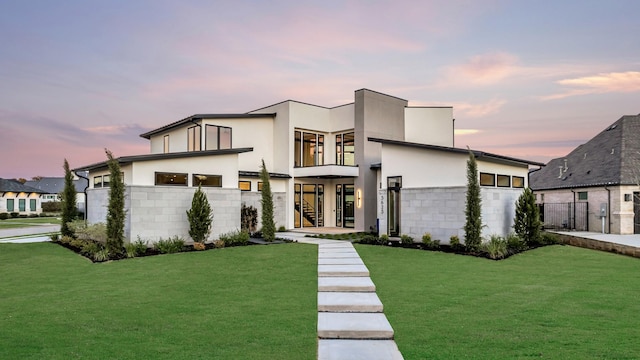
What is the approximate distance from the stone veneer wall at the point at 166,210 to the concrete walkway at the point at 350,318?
791 centimetres

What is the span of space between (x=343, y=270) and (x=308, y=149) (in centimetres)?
1633

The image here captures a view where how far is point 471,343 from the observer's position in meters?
5.35

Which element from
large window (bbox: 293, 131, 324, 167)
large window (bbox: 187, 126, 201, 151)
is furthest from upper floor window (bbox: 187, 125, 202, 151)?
large window (bbox: 293, 131, 324, 167)

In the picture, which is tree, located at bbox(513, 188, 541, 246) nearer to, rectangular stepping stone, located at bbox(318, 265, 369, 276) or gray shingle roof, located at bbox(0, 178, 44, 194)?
rectangular stepping stone, located at bbox(318, 265, 369, 276)

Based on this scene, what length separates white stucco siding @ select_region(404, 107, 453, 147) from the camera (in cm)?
2673

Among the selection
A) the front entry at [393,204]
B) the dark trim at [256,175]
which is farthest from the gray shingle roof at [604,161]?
the dark trim at [256,175]

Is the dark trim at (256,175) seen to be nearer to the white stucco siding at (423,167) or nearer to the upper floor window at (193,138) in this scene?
the upper floor window at (193,138)

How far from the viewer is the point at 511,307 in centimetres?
723

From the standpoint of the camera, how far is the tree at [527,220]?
54.2 ft

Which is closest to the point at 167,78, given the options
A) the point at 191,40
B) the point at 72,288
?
the point at 191,40

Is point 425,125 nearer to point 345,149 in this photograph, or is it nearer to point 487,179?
point 345,149

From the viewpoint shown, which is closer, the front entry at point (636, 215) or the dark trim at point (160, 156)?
the dark trim at point (160, 156)

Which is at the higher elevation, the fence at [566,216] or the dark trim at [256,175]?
the dark trim at [256,175]

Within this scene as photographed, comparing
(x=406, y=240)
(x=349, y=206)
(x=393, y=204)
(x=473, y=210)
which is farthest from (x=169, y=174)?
(x=473, y=210)
